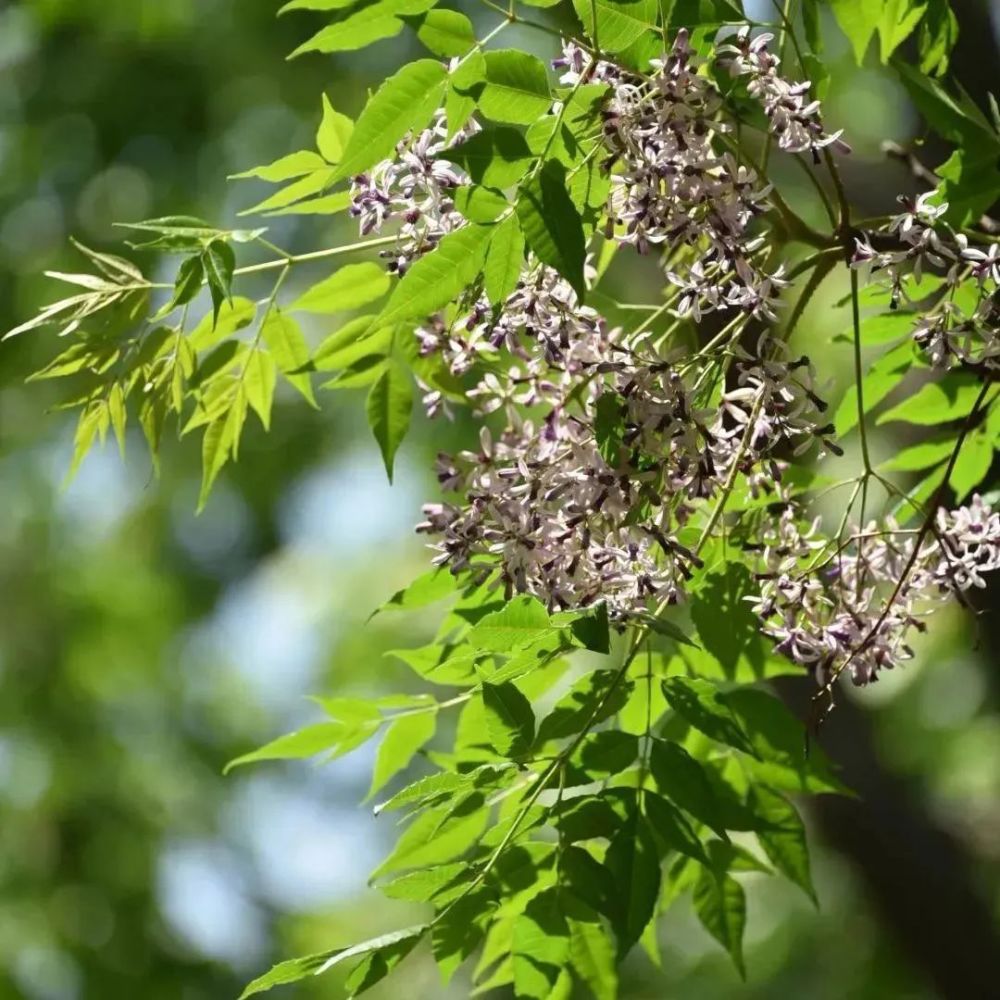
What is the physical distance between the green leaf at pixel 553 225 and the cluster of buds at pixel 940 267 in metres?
0.24

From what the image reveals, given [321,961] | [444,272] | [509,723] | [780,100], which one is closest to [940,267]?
[780,100]

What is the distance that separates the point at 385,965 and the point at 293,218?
5526 mm

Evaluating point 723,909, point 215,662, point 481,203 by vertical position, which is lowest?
point 215,662

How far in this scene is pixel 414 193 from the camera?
1.15 m

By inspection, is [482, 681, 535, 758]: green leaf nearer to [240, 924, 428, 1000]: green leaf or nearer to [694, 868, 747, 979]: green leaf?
[240, 924, 428, 1000]: green leaf

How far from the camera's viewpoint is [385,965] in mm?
1127

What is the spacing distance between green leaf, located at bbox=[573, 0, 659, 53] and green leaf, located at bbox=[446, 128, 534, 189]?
0.30 ft

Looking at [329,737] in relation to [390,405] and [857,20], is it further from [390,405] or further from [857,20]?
[857,20]

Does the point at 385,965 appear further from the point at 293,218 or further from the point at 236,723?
the point at 236,723

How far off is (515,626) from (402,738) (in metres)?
0.48

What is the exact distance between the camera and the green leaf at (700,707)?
4.02ft

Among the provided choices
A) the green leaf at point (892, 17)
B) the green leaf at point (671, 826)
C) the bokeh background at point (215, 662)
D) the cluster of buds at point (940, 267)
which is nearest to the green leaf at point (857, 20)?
the green leaf at point (892, 17)

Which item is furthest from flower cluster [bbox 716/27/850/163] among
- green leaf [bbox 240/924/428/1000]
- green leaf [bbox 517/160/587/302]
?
green leaf [bbox 240/924/428/1000]

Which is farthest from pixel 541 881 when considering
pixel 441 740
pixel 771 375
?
pixel 441 740
